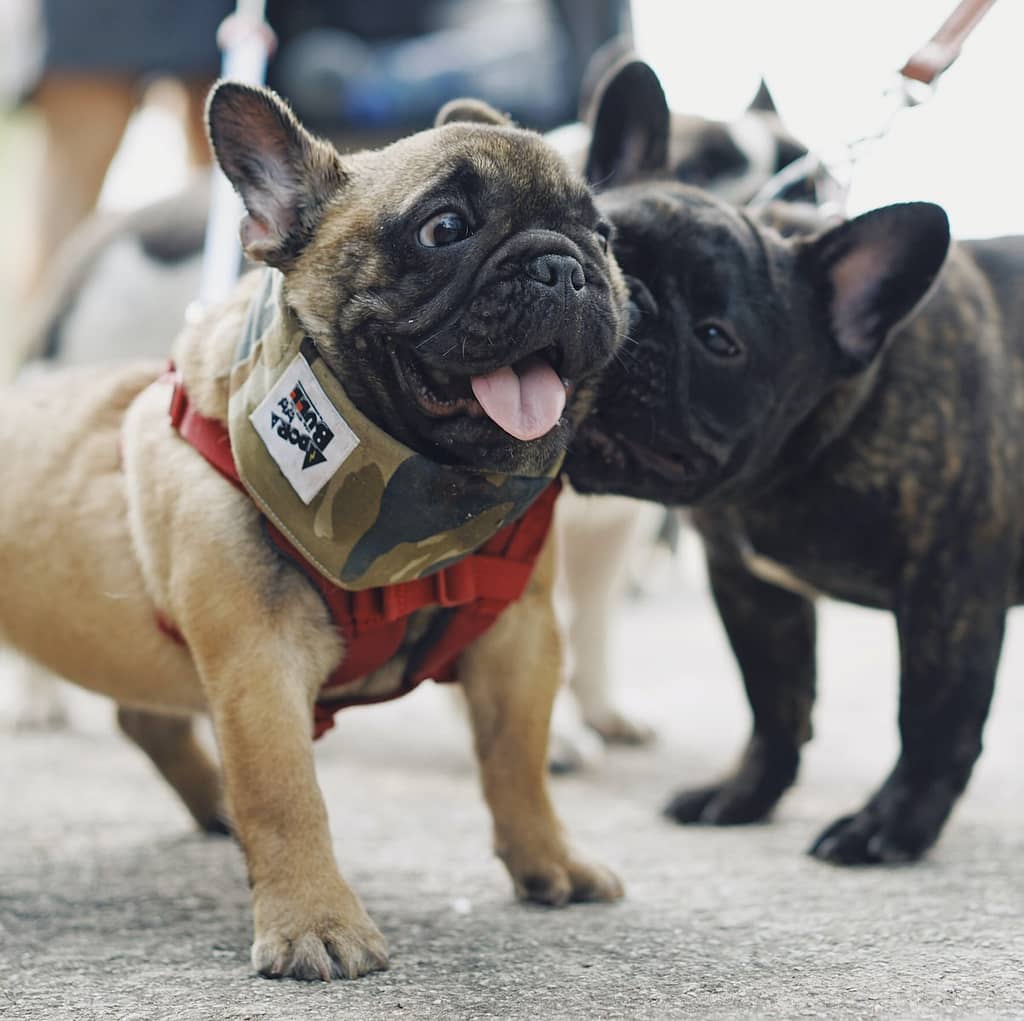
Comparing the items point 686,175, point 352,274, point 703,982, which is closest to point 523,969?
point 703,982

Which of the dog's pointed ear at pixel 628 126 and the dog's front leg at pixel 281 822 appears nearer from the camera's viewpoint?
the dog's front leg at pixel 281 822

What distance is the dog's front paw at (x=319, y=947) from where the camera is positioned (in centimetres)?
196

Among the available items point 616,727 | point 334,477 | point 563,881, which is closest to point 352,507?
point 334,477

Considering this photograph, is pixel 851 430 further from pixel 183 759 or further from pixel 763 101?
pixel 763 101

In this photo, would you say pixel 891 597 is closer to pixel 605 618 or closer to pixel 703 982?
pixel 703 982

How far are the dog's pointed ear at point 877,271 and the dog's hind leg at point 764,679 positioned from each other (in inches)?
23.3

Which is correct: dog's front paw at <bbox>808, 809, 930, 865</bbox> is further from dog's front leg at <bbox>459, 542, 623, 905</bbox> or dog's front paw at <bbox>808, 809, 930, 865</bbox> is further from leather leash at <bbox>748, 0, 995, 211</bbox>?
leather leash at <bbox>748, 0, 995, 211</bbox>

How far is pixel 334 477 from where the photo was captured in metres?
2.14

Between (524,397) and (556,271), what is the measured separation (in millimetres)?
187

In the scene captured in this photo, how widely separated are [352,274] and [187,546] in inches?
18.7

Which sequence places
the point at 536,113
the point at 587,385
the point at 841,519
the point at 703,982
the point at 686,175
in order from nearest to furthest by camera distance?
the point at 703,982 < the point at 587,385 < the point at 841,519 < the point at 686,175 < the point at 536,113

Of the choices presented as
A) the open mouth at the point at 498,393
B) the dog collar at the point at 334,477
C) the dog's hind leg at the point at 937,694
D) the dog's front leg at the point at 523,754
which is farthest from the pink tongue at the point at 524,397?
the dog's hind leg at the point at 937,694

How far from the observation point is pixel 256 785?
6.81 feet

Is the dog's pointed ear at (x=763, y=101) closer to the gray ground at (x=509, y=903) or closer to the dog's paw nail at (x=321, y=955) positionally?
the gray ground at (x=509, y=903)
